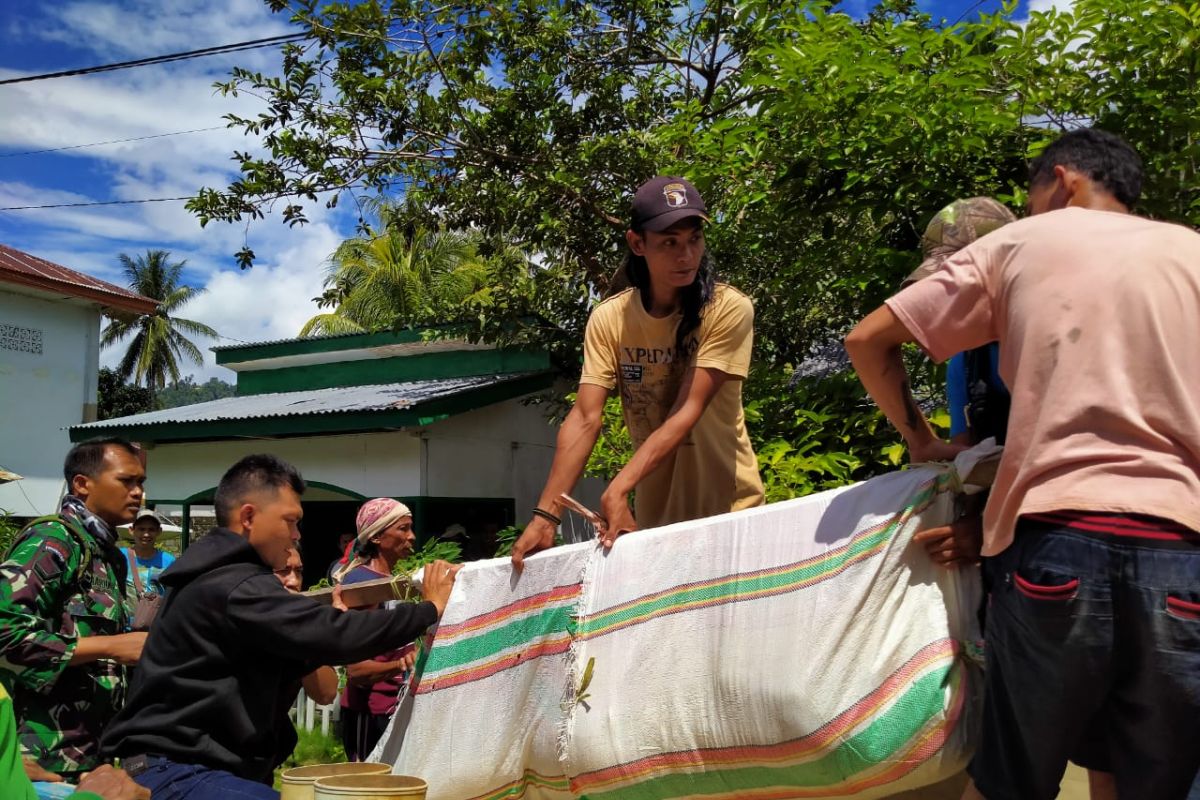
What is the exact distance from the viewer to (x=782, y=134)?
548 centimetres

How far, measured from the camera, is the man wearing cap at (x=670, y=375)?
3.12m

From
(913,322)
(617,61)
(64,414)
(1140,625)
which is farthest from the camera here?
(64,414)

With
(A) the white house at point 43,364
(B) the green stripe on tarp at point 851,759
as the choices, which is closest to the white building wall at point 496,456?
(B) the green stripe on tarp at point 851,759

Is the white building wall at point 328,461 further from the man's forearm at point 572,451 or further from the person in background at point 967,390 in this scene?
the person in background at point 967,390

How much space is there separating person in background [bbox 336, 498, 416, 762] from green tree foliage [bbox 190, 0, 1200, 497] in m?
1.84

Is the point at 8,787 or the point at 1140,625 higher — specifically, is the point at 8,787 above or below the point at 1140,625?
below

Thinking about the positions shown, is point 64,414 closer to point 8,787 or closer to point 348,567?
point 348,567

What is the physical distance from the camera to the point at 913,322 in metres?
2.16

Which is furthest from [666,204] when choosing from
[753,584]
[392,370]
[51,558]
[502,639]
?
[392,370]

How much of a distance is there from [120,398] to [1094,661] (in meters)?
40.6

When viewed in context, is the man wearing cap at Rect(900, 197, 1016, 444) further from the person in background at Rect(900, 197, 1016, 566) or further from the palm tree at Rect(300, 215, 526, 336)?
the palm tree at Rect(300, 215, 526, 336)

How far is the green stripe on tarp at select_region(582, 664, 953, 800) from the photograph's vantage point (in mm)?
2115

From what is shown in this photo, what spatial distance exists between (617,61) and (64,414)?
13.9 meters

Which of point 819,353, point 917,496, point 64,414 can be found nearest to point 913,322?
point 917,496
